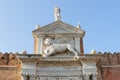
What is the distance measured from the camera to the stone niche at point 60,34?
14.8 metres

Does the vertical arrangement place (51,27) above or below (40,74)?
above

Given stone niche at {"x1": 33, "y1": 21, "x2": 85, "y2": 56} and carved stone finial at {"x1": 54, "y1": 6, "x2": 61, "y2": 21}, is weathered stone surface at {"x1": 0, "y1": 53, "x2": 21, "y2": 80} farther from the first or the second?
carved stone finial at {"x1": 54, "y1": 6, "x2": 61, "y2": 21}

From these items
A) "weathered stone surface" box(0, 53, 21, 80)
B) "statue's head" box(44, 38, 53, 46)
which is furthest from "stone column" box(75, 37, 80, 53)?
"weathered stone surface" box(0, 53, 21, 80)

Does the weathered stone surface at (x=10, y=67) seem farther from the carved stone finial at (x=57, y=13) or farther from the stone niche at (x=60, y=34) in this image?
the carved stone finial at (x=57, y=13)

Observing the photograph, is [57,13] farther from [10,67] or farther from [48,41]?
[10,67]

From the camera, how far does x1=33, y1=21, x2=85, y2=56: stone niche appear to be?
14784 mm

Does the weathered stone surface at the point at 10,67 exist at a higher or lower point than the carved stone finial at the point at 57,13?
lower

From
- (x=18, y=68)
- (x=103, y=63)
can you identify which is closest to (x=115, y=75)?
(x=103, y=63)

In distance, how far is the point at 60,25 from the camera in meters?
15.2

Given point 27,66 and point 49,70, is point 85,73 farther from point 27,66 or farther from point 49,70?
point 27,66

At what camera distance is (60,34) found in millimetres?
14945

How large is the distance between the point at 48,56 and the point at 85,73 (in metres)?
1.75

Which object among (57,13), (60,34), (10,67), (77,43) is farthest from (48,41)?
(10,67)

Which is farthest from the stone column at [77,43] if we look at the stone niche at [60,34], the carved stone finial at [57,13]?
the carved stone finial at [57,13]
